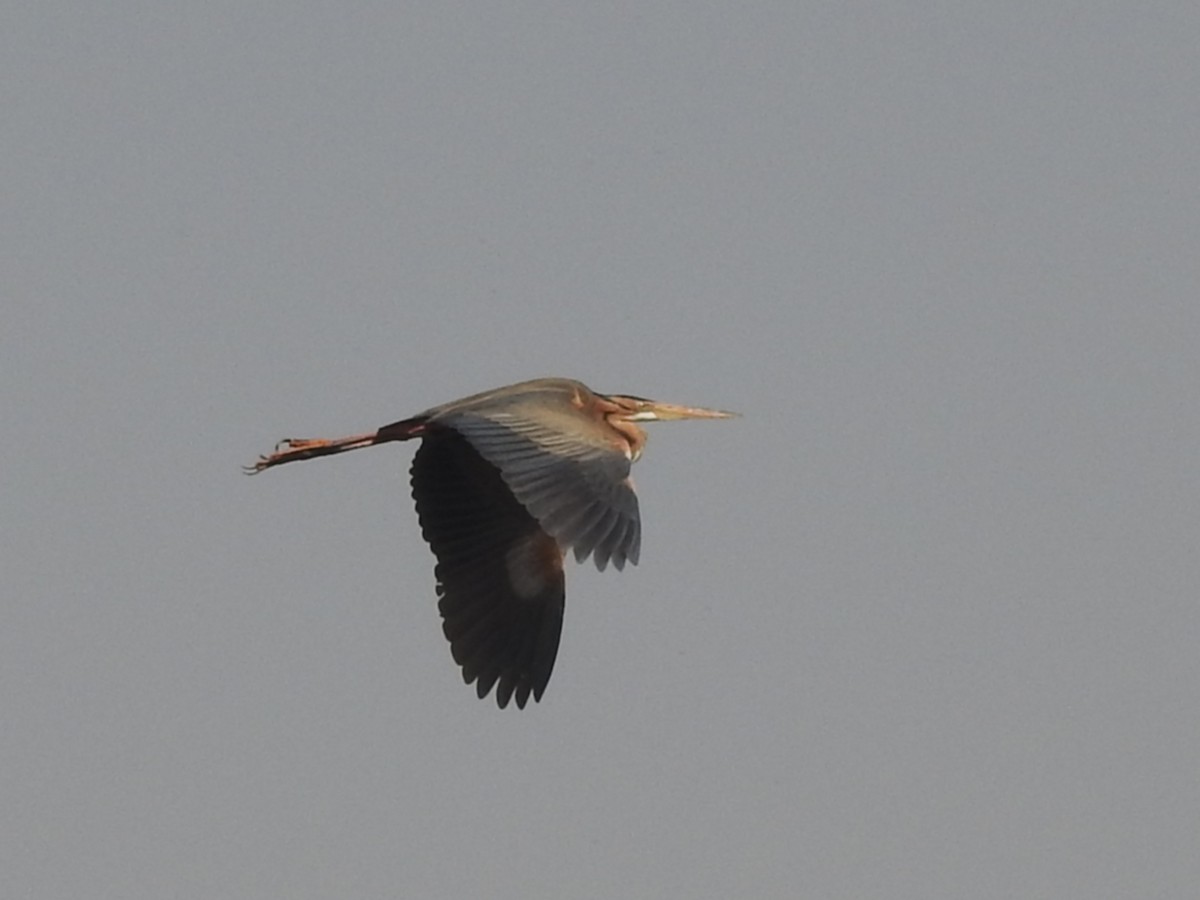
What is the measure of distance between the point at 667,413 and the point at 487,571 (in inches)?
82.8

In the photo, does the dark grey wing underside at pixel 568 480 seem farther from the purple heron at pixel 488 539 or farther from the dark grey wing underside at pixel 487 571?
the dark grey wing underside at pixel 487 571

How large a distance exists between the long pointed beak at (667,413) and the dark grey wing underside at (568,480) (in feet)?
7.95

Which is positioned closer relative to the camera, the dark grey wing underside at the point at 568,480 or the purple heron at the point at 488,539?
the dark grey wing underside at the point at 568,480

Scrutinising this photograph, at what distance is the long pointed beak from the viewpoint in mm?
16375

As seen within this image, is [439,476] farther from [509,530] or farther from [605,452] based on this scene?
[605,452]

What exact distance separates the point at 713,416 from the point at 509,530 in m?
2.24

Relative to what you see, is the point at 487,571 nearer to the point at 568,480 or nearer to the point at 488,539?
the point at 488,539

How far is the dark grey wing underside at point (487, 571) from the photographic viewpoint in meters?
14.9

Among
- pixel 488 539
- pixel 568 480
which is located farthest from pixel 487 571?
pixel 568 480

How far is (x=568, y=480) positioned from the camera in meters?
12.6

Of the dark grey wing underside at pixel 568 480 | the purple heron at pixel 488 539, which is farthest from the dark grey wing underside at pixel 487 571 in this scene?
the dark grey wing underside at pixel 568 480

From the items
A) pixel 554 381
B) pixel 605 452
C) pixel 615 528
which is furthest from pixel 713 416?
pixel 615 528

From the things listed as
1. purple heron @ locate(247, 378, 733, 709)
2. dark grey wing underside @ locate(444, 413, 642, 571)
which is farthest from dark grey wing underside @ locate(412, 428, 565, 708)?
dark grey wing underside @ locate(444, 413, 642, 571)

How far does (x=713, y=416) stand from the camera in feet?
55.5
